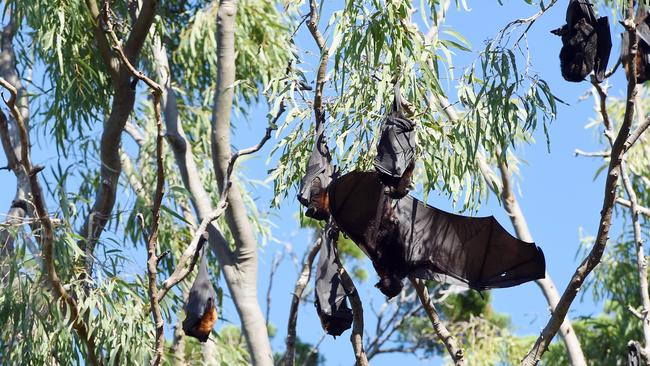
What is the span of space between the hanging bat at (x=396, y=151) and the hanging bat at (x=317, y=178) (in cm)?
44

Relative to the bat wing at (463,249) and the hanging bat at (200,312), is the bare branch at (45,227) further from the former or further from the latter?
the bat wing at (463,249)

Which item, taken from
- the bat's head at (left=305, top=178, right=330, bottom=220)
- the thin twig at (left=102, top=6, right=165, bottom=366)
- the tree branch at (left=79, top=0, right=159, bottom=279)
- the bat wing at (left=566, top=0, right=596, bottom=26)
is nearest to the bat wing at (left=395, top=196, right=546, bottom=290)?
the bat's head at (left=305, top=178, right=330, bottom=220)

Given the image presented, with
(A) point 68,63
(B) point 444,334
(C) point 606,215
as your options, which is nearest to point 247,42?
(A) point 68,63

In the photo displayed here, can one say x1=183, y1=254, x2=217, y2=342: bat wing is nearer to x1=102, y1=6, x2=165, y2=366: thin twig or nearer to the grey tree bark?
the grey tree bark

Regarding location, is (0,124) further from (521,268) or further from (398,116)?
(521,268)

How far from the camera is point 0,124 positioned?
220 inches

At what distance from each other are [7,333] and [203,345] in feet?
9.68

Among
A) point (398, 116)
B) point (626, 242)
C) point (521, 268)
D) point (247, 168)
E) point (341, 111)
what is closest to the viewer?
point (398, 116)

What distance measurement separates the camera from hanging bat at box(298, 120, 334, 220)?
5988 millimetres

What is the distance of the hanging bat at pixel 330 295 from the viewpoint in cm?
636

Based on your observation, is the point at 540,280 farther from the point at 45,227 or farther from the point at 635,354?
the point at 45,227

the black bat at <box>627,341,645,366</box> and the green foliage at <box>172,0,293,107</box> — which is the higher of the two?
the green foliage at <box>172,0,293,107</box>

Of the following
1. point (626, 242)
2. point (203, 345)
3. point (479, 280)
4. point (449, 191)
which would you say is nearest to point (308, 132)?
point (449, 191)

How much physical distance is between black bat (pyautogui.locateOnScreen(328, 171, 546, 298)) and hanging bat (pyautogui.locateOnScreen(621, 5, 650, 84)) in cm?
103
